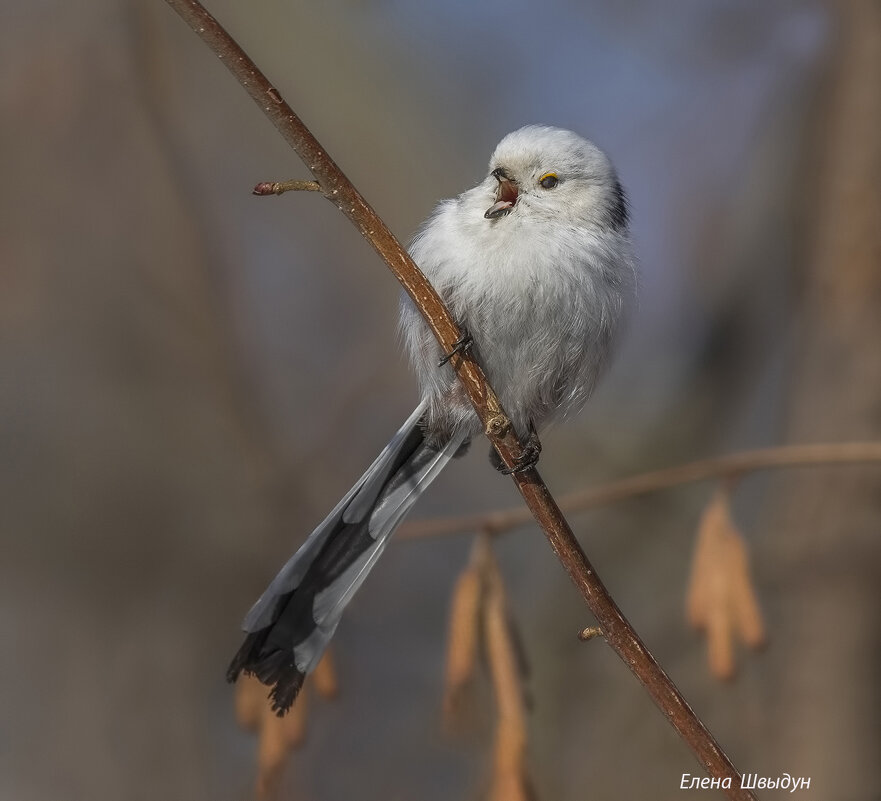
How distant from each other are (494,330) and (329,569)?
1.82 feet

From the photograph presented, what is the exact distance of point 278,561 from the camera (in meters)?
2.99

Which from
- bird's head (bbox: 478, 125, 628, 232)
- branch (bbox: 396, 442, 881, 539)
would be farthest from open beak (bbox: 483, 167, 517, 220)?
branch (bbox: 396, 442, 881, 539)

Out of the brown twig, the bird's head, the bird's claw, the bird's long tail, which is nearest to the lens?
the brown twig

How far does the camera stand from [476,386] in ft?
5.33

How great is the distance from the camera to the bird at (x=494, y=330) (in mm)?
1900

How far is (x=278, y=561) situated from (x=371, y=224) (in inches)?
68.5

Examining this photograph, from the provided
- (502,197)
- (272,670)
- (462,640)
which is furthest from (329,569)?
(502,197)

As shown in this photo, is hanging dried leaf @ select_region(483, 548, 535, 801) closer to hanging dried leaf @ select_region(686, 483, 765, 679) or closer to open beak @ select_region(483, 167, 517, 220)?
hanging dried leaf @ select_region(686, 483, 765, 679)

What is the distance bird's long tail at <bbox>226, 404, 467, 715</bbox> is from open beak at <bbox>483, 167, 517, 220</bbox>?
0.43 m

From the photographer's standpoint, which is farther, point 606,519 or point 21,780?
point 606,519

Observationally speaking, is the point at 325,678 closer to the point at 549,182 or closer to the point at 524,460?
the point at 524,460

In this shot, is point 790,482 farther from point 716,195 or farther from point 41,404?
point 41,404

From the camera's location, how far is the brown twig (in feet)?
4.41

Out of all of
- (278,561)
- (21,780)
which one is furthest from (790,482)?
(21,780)
